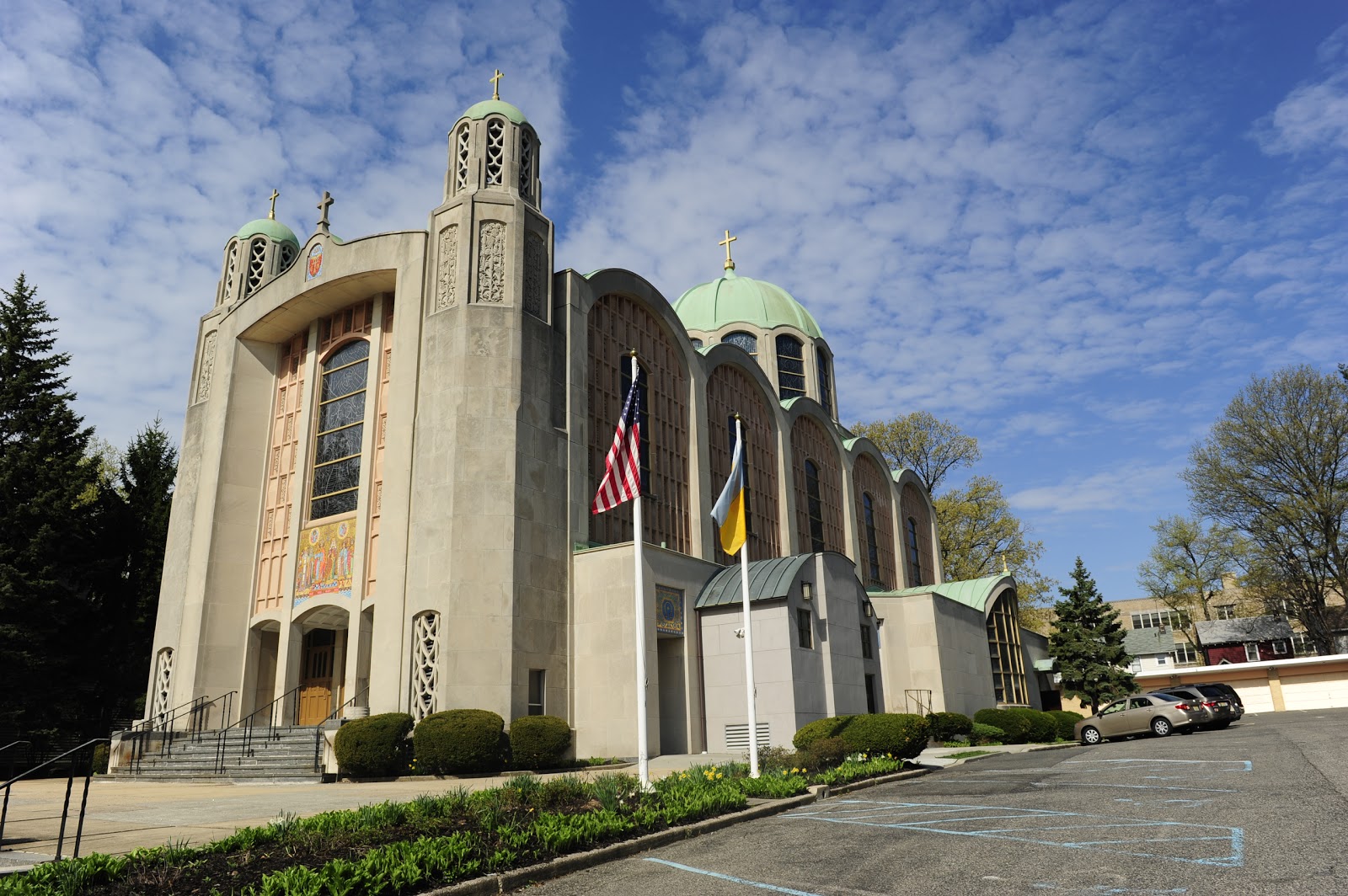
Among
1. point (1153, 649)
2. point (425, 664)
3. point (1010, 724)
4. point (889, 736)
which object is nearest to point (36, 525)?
point (425, 664)

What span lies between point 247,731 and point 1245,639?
57.5 metres

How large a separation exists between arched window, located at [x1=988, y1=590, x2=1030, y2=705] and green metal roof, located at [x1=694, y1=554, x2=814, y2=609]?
52.6ft

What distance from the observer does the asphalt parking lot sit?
22.6 ft

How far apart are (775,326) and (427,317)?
2724 centimetres

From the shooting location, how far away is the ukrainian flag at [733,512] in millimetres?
16703

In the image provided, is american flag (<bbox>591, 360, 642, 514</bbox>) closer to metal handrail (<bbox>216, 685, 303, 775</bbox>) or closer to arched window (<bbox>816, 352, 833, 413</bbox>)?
metal handrail (<bbox>216, 685, 303, 775</bbox>)

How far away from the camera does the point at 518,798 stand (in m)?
10.3

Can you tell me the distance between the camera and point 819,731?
18.0 meters

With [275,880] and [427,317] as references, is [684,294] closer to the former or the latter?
[427,317]

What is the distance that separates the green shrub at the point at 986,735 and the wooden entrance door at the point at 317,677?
64.6ft

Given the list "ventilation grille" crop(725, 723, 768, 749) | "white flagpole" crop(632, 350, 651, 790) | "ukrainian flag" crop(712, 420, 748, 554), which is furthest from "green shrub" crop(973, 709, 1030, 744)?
"white flagpole" crop(632, 350, 651, 790)

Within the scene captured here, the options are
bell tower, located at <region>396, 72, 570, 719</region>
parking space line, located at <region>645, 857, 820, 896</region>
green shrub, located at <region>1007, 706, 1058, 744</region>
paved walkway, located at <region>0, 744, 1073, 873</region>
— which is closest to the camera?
parking space line, located at <region>645, 857, 820, 896</region>

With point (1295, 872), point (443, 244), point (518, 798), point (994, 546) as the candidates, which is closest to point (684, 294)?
point (994, 546)

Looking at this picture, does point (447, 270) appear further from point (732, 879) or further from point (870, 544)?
point (870, 544)
